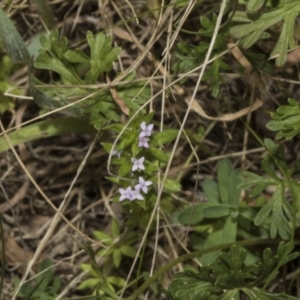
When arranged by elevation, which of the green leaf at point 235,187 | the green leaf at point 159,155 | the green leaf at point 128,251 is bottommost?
the green leaf at point 128,251

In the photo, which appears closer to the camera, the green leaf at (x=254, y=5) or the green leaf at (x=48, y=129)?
the green leaf at (x=254, y=5)

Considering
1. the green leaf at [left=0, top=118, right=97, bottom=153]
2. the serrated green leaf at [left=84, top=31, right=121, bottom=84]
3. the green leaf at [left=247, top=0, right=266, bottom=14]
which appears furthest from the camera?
the green leaf at [left=0, top=118, right=97, bottom=153]

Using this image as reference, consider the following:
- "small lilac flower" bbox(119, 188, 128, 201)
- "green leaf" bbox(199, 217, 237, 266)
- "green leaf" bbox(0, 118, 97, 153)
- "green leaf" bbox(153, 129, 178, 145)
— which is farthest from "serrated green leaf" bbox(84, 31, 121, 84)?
"green leaf" bbox(199, 217, 237, 266)

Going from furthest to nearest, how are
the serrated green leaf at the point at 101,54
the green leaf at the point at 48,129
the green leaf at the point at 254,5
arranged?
the green leaf at the point at 48,129 → the serrated green leaf at the point at 101,54 → the green leaf at the point at 254,5

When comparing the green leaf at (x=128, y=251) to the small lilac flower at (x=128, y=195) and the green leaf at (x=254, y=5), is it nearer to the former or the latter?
the small lilac flower at (x=128, y=195)

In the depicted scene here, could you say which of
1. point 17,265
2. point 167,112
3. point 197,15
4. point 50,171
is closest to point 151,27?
point 197,15

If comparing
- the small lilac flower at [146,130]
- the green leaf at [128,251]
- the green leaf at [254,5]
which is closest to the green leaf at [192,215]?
the green leaf at [128,251]

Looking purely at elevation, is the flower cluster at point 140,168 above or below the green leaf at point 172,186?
above

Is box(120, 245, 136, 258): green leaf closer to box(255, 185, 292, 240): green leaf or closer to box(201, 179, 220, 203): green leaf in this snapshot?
box(201, 179, 220, 203): green leaf

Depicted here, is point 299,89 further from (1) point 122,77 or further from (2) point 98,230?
(2) point 98,230

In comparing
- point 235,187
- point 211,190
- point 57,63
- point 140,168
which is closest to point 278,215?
point 235,187
